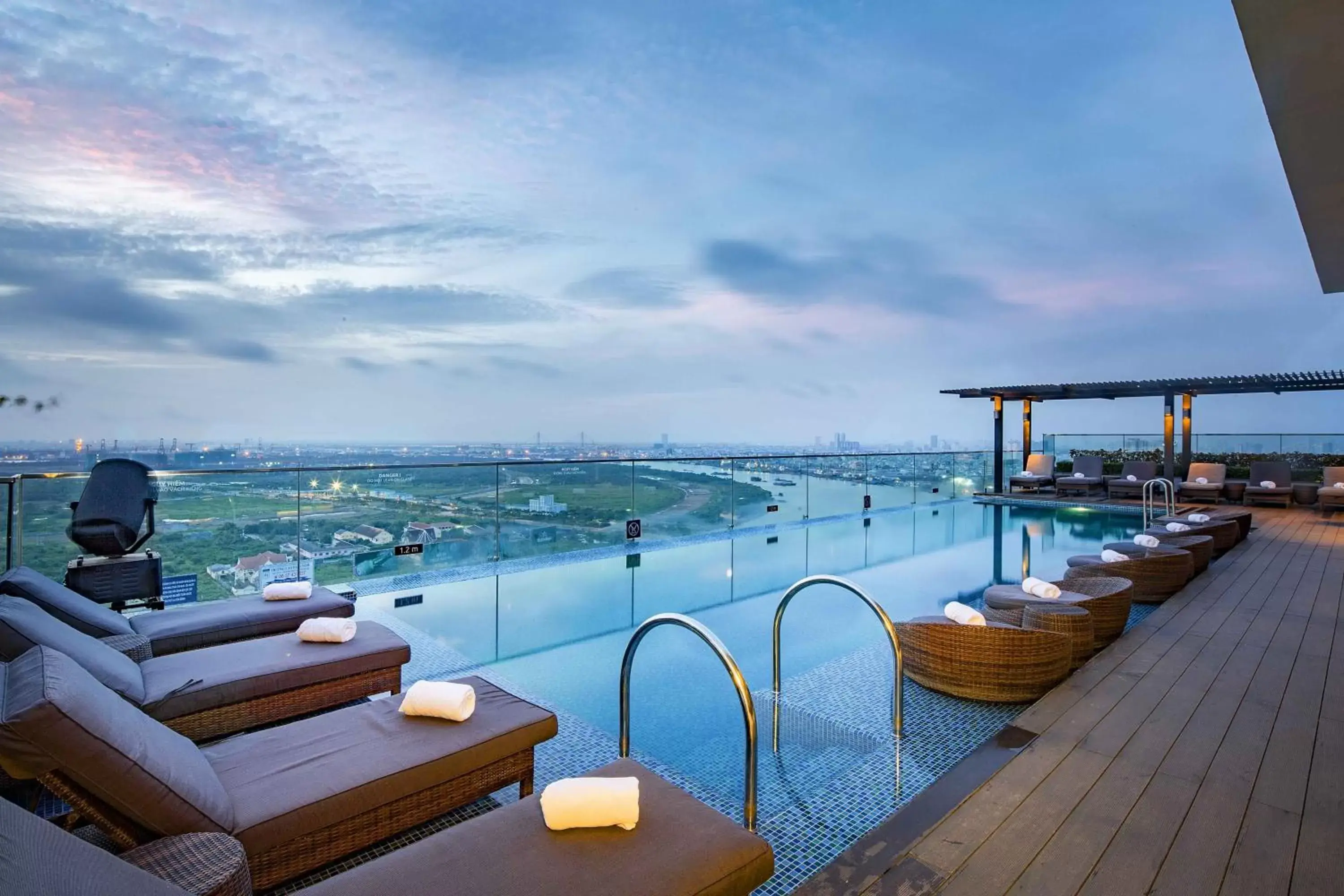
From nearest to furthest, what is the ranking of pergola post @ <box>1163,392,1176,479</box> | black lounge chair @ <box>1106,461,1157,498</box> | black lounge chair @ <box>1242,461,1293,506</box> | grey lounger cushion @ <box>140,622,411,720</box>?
A: grey lounger cushion @ <box>140,622,411,720</box>, black lounge chair @ <box>1242,461,1293,506</box>, black lounge chair @ <box>1106,461,1157,498</box>, pergola post @ <box>1163,392,1176,479</box>

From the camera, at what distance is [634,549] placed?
7.82 meters

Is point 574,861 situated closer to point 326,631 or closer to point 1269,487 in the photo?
point 326,631

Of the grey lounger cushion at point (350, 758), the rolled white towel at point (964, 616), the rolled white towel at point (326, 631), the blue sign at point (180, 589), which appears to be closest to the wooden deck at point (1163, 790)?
the rolled white towel at point (964, 616)

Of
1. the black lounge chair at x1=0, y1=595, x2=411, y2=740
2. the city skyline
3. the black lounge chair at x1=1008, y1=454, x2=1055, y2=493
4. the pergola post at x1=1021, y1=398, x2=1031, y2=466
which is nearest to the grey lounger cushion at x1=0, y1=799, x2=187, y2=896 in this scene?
the black lounge chair at x1=0, y1=595, x2=411, y2=740

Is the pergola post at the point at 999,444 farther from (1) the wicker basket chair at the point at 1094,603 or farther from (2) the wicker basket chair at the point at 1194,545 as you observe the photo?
(1) the wicker basket chair at the point at 1094,603

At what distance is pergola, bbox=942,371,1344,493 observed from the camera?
11594 mm

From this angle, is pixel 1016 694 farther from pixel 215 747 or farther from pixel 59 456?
pixel 59 456

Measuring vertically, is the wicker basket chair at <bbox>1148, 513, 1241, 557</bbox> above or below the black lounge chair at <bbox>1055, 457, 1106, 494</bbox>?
below

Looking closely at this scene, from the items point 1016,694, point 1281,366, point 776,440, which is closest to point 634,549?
point 1016,694

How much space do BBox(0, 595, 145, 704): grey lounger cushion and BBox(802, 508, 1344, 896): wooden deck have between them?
254 centimetres

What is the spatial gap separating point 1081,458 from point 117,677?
653 inches

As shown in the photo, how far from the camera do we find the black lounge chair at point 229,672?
7.52 feet

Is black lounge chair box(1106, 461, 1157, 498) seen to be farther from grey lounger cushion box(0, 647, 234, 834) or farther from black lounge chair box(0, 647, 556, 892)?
grey lounger cushion box(0, 647, 234, 834)

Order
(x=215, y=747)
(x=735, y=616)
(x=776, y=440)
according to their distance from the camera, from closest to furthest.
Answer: (x=215, y=747)
(x=735, y=616)
(x=776, y=440)
